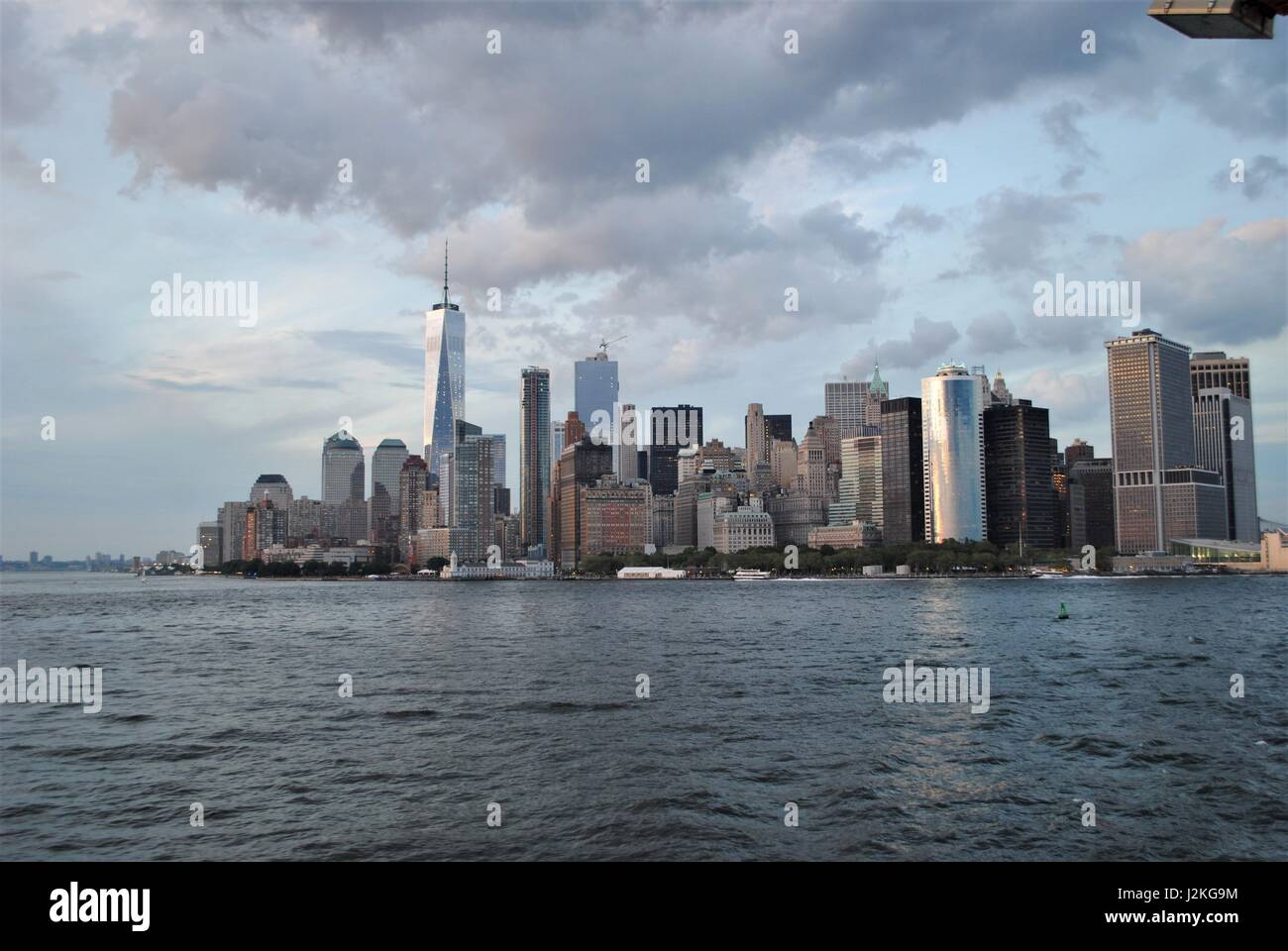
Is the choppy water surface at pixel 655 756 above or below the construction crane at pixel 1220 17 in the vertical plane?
below

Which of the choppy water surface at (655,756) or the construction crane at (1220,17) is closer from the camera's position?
the construction crane at (1220,17)

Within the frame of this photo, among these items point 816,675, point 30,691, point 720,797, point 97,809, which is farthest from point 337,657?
point 720,797

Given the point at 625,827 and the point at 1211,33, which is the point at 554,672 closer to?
the point at 625,827

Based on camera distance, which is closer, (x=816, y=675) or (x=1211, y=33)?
(x=1211, y=33)
